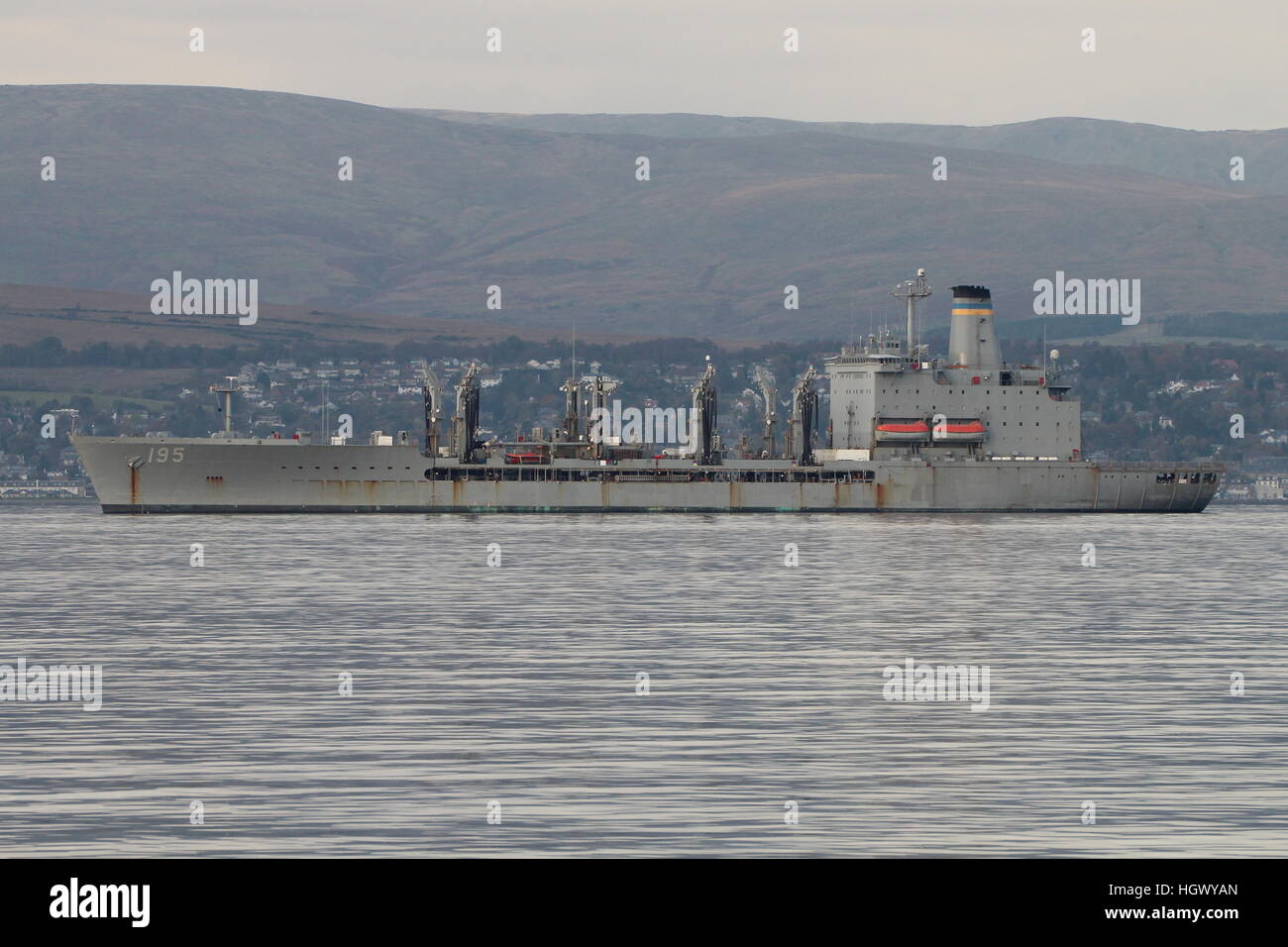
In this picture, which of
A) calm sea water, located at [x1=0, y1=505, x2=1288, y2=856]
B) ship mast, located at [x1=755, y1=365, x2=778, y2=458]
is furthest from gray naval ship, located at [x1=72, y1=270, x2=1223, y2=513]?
calm sea water, located at [x1=0, y1=505, x2=1288, y2=856]

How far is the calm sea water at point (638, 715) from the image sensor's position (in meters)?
18.7

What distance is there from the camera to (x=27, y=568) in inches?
2445

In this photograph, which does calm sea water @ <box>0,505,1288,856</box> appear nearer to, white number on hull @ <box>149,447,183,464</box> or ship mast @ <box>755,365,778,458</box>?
white number on hull @ <box>149,447,183,464</box>

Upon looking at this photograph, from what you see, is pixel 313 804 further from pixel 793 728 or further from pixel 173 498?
pixel 173 498

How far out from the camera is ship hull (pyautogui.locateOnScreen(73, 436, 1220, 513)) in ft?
324

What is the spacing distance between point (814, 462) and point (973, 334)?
11.4 metres

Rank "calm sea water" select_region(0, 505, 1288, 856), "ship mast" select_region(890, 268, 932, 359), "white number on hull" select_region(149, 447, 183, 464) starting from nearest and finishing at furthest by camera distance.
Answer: "calm sea water" select_region(0, 505, 1288, 856), "white number on hull" select_region(149, 447, 183, 464), "ship mast" select_region(890, 268, 932, 359)

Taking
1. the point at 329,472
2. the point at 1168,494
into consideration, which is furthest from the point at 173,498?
the point at 1168,494

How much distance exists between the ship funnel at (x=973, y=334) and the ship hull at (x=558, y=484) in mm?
6412

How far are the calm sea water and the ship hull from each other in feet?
126
